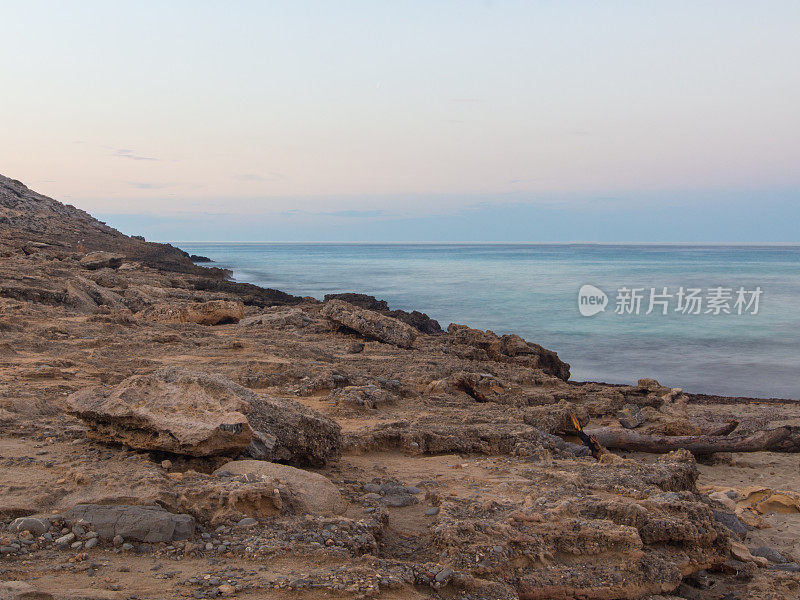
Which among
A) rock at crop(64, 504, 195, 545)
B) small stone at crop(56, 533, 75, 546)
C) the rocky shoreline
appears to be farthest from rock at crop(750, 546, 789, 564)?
small stone at crop(56, 533, 75, 546)

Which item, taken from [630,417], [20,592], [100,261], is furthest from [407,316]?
[20,592]

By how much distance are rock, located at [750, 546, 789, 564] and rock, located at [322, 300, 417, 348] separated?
760 cm

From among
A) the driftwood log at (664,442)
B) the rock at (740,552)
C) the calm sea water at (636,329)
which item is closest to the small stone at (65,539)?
the rock at (740,552)

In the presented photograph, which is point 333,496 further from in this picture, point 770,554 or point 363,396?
point 770,554

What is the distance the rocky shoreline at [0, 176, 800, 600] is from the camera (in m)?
3.28

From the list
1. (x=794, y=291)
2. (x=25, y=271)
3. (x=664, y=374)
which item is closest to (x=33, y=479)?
(x=25, y=271)

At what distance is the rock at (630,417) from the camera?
9195mm

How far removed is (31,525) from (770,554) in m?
5.50

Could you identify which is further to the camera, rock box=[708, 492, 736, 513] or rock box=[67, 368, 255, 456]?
rock box=[708, 492, 736, 513]

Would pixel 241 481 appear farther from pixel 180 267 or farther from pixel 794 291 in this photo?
pixel 794 291

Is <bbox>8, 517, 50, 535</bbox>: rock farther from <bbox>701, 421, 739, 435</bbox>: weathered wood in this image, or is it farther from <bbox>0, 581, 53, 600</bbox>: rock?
<bbox>701, 421, 739, 435</bbox>: weathered wood

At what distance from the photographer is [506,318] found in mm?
28719

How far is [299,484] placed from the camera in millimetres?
4309

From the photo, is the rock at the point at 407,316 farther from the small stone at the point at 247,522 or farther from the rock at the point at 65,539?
the rock at the point at 65,539
